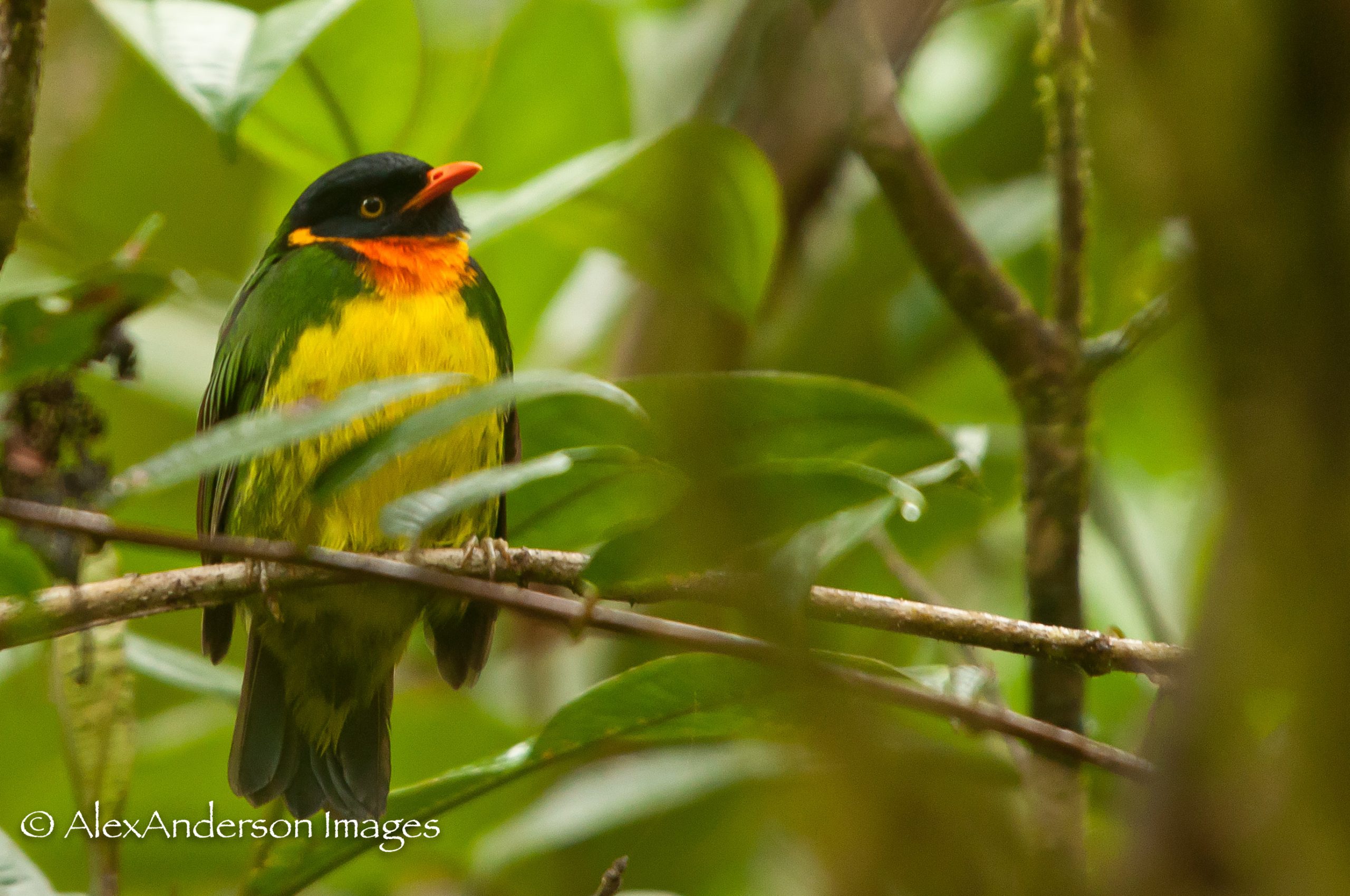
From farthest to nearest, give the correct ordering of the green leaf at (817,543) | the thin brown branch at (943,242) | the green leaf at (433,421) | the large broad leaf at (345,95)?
the large broad leaf at (345,95) → the thin brown branch at (943,242) → the green leaf at (433,421) → the green leaf at (817,543)

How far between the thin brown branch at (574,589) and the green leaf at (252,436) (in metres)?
0.26

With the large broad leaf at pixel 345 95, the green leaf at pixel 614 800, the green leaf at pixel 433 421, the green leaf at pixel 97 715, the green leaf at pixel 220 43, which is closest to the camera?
the green leaf at pixel 433 421

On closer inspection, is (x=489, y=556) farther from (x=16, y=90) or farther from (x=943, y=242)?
(x=943, y=242)

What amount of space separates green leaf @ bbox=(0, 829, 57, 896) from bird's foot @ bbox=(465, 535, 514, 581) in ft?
2.74

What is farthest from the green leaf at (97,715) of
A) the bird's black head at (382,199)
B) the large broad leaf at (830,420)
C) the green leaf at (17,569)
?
the bird's black head at (382,199)

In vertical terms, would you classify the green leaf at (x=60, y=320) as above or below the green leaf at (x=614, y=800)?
above

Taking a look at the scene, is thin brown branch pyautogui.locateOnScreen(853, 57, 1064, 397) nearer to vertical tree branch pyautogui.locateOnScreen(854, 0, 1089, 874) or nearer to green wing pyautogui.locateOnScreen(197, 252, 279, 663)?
vertical tree branch pyautogui.locateOnScreen(854, 0, 1089, 874)

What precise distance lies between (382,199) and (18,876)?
1.84m

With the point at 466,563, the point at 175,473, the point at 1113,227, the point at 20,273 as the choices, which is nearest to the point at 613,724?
the point at 466,563

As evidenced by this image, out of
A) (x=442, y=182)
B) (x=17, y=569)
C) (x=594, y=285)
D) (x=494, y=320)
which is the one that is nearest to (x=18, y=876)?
(x=17, y=569)

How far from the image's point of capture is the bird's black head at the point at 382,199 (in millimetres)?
3336

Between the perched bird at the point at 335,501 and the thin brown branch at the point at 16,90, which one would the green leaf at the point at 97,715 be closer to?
the perched bird at the point at 335,501

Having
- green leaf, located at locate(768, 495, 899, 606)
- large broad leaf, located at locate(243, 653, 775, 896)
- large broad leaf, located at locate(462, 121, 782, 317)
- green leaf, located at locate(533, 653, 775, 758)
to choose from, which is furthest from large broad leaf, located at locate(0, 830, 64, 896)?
large broad leaf, located at locate(462, 121, 782, 317)

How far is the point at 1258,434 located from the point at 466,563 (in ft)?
5.58
